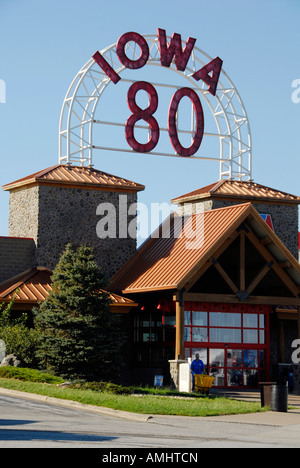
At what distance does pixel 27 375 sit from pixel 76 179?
12.8 metres

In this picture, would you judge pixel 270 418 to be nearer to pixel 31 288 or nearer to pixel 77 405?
pixel 77 405

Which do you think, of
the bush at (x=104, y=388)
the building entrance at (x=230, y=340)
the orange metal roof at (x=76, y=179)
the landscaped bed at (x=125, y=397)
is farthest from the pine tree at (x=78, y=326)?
the orange metal roof at (x=76, y=179)

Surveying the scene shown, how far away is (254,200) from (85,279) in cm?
1344

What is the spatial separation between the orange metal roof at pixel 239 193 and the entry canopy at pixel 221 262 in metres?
4.30

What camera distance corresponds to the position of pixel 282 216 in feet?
144

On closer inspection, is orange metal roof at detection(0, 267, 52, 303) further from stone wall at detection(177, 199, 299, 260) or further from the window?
stone wall at detection(177, 199, 299, 260)

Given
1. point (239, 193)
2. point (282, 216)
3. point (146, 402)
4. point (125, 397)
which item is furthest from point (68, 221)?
point (146, 402)

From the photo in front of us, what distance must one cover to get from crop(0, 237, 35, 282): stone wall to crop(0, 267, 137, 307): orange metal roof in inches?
24.0

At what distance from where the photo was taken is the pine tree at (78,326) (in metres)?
31.4

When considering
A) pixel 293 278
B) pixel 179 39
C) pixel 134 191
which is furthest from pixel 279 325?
pixel 179 39

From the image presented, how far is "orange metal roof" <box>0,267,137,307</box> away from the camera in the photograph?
1358 inches

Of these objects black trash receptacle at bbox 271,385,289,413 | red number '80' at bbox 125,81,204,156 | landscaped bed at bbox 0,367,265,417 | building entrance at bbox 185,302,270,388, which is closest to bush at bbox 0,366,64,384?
landscaped bed at bbox 0,367,265,417

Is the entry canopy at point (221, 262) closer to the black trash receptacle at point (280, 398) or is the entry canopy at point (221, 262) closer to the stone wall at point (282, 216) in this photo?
the stone wall at point (282, 216)

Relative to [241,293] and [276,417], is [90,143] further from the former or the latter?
[276,417]
